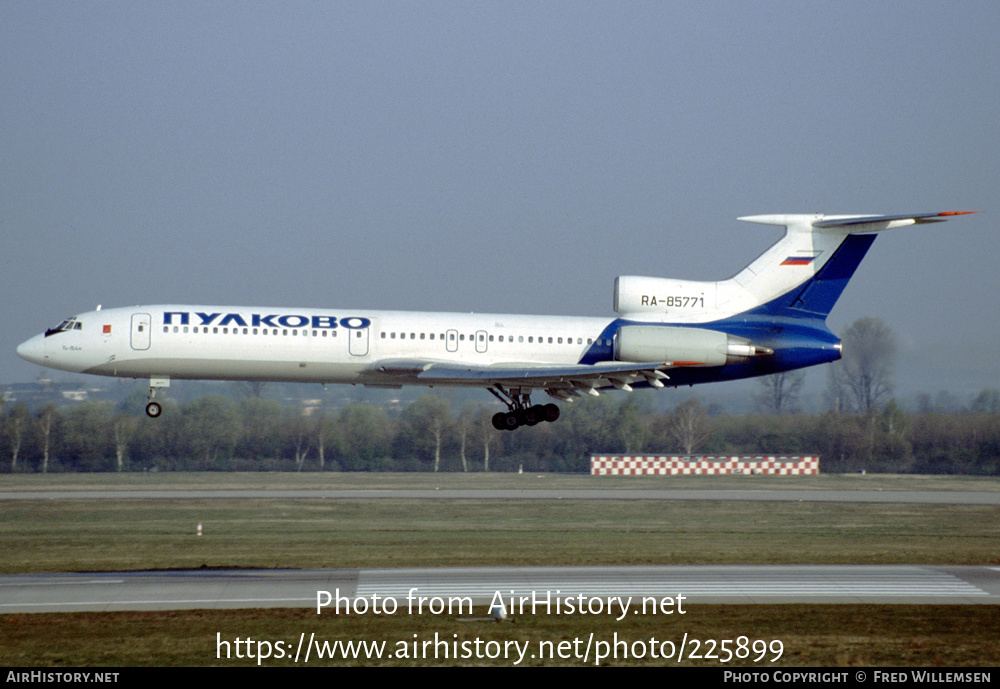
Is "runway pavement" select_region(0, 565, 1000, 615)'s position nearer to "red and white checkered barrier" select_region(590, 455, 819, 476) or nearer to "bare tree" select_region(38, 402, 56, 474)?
"red and white checkered barrier" select_region(590, 455, 819, 476)

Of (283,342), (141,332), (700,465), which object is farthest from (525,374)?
(700,465)

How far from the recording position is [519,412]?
126 ft

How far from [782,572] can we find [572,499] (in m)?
21.7

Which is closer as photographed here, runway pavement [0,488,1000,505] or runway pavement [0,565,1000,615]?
runway pavement [0,565,1000,615]

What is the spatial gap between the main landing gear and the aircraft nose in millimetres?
15708

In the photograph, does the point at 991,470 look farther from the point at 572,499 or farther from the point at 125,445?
the point at 125,445

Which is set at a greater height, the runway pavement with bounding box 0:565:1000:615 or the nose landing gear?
the nose landing gear

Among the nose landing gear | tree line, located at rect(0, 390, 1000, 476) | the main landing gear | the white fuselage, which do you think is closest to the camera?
the white fuselage

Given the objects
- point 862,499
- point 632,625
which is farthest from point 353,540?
point 862,499

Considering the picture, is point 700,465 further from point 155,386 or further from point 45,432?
point 155,386

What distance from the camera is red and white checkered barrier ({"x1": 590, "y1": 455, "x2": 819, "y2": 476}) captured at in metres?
74.3

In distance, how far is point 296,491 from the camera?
60.8 meters

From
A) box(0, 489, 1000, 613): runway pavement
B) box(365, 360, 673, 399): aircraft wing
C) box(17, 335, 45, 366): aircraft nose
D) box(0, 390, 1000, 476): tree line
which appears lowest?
box(0, 489, 1000, 613): runway pavement

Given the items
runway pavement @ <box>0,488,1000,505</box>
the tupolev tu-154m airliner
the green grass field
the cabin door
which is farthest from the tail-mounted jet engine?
runway pavement @ <box>0,488,1000,505</box>
